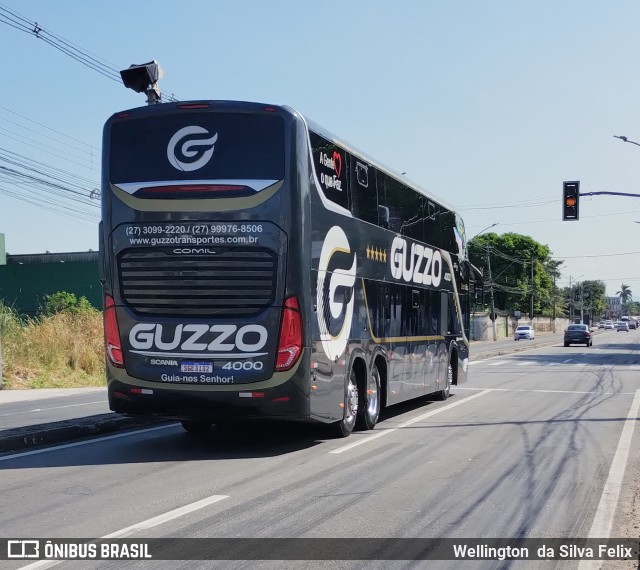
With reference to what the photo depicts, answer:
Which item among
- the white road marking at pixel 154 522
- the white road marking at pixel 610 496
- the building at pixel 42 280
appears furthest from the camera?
the building at pixel 42 280

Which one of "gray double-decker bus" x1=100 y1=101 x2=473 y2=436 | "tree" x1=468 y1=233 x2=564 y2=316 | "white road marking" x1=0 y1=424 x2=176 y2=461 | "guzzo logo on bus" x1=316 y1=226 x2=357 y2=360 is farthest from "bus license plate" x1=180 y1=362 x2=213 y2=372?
"tree" x1=468 y1=233 x2=564 y2=316

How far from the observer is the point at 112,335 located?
10281 mm

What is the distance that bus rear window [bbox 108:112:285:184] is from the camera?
32.4 ft

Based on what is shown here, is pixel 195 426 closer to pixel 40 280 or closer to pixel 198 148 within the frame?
pixel 198 148

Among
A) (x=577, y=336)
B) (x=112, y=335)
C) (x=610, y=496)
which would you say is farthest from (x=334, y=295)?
(x=577, y=336)

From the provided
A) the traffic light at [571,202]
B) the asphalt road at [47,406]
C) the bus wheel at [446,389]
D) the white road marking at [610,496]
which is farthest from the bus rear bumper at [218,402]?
the traffic light at [571,202]

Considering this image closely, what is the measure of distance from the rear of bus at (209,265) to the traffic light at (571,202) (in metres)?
21.2

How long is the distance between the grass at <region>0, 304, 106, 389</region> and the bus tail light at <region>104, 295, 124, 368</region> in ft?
52.0

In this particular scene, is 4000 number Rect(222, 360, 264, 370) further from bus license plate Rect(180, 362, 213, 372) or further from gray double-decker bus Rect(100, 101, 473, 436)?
bus license plate Rect(180, 362, 213, 372)

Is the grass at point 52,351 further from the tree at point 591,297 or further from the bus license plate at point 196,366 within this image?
the tree at point 591,297

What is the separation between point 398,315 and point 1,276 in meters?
55.2

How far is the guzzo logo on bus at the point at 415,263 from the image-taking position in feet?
44.9

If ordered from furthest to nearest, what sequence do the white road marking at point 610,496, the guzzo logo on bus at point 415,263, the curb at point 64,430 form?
1. the guzzo logo on bus at point 415,263
2. the curb at point 64,430
3. the white road marking at point 610,496

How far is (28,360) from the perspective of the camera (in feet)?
87.3
